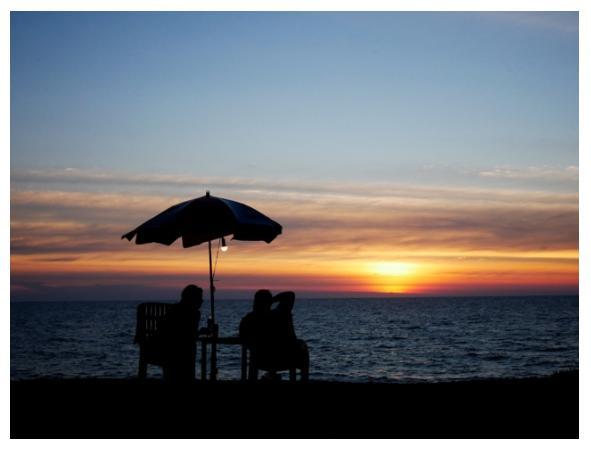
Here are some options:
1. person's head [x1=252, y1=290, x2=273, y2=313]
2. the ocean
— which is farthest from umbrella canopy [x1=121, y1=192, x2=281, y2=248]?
the ocean

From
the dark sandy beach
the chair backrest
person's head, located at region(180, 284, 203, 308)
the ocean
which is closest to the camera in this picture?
the dark sandy beach

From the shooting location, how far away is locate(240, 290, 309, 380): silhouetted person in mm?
9695

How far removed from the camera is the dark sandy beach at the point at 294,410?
7.27m

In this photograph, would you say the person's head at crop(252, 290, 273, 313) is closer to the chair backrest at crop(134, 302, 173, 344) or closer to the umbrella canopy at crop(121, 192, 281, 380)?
the umbrella canopy at crop(121, 192, 281, 380)

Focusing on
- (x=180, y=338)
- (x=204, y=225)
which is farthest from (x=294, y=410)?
(x=204, y=225)

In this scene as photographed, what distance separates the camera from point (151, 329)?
9875 millimetres

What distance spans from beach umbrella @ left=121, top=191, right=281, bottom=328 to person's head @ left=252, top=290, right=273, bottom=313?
2.34 ft

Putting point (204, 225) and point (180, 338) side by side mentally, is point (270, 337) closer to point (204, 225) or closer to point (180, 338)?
point (180, 338)

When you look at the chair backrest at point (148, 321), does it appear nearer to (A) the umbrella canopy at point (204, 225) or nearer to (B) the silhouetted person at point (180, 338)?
(B) the silhouetted person at point (180, 338)

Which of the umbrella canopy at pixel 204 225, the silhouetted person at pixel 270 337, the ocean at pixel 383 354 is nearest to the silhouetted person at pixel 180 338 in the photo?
the umbrella canopy at pixel 204 225

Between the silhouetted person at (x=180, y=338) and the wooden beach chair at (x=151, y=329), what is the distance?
10cm
